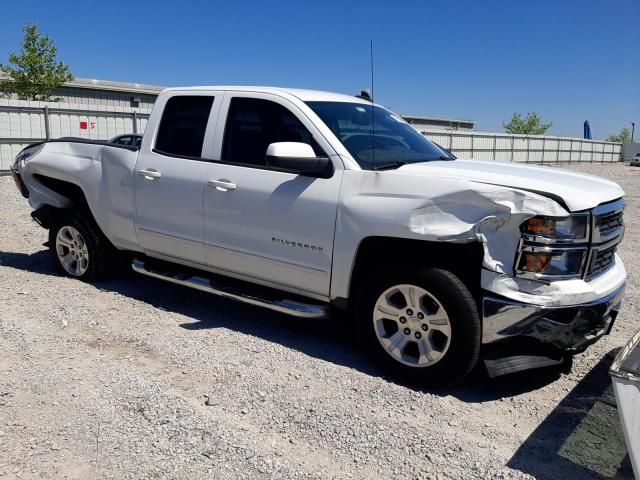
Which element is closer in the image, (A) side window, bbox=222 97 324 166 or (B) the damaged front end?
(B) the damaged front end

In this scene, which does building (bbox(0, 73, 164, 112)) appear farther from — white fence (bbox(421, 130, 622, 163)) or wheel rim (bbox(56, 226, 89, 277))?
wheel rim (bbox(56, 226, 89, 277))

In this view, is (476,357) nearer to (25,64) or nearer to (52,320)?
(52,320)

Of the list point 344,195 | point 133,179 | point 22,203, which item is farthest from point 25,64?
point 344,195

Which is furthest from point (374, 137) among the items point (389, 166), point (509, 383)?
point (509, 383)

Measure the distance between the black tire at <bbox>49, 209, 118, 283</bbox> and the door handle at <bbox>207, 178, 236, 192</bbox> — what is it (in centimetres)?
180

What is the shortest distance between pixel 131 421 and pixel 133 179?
2.45 m

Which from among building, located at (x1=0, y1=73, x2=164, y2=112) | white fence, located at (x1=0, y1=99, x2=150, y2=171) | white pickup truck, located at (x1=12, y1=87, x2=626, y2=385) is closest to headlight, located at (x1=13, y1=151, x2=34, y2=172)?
white pickup truck, located at (x1=12, y1=87, x2=626, y2=385)

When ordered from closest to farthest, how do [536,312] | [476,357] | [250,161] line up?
1. [536,312]
2. [476,357]
3. [250,161]

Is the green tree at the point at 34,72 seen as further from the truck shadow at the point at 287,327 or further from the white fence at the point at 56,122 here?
the truck shadow at the point at 287,327

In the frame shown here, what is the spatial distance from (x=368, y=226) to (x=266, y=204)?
863 mm

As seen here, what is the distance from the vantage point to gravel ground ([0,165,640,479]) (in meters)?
2.89

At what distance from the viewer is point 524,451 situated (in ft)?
10.1

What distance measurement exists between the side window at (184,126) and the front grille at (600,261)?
3.01 metres

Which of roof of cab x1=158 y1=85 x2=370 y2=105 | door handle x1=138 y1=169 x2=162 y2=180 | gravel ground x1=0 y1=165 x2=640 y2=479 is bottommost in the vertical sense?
gravel ground x1=0 y1=165 x2=640 y2=479
